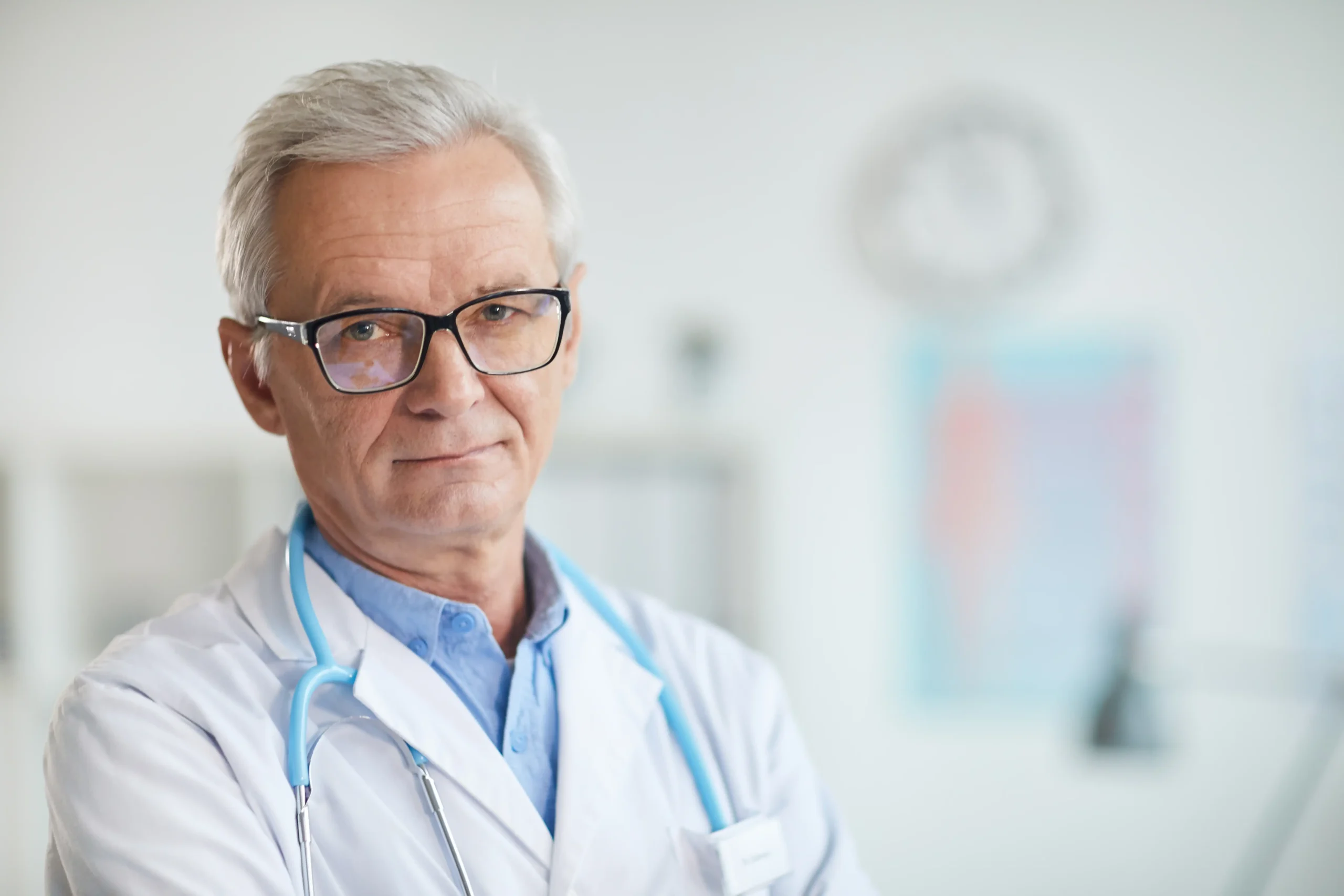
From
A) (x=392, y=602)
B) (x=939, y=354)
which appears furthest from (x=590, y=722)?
(x=939, y=354)

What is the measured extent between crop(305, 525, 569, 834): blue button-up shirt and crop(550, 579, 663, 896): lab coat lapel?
22 millimetres

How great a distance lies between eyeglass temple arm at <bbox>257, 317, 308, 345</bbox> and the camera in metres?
0.87

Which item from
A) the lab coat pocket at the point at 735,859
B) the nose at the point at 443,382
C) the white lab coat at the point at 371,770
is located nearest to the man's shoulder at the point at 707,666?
the white lab coat at the point at 371,770

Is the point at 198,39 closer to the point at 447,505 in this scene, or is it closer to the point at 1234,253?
the point at 447,505

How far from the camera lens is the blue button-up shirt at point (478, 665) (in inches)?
36.6

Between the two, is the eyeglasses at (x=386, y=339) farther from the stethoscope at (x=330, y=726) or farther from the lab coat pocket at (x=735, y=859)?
the lab coat pocket at (x=735, y=859)

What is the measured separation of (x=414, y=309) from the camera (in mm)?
861

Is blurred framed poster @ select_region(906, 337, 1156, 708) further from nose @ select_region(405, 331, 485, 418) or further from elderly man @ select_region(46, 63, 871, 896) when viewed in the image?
nose @ select_region(405, 331, 485, 418)

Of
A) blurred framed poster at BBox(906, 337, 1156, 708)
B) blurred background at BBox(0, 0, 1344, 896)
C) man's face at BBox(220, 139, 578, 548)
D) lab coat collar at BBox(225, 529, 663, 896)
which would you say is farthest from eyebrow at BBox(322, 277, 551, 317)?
blurred framed poster at BBox(906, 337, 1156, 708)

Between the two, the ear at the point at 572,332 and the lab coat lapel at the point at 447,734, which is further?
the ear at the point at 572,332

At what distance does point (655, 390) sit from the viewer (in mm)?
2750

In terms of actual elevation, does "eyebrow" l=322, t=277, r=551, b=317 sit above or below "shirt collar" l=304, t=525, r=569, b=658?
above

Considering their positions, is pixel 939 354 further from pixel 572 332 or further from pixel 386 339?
pixel 386 339

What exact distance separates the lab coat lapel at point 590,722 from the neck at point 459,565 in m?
0.06
